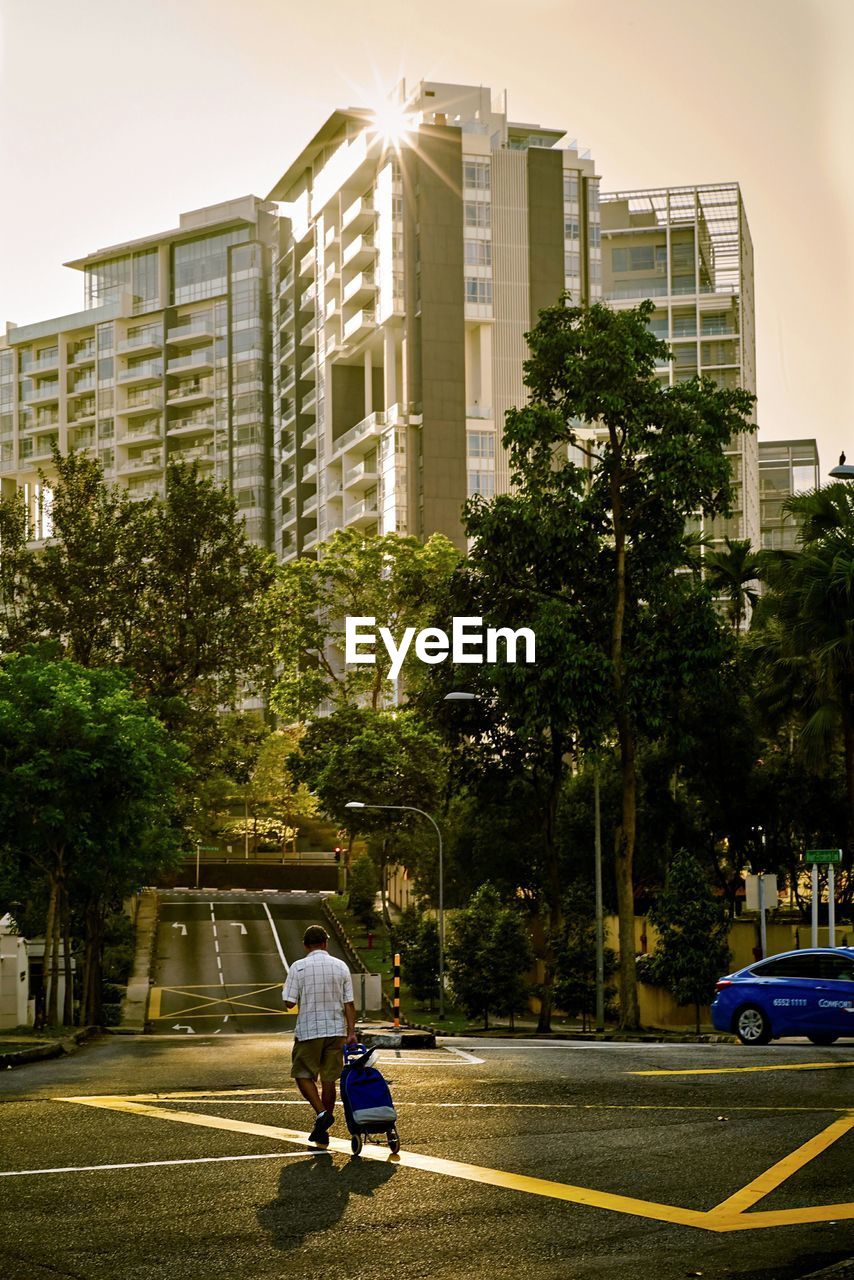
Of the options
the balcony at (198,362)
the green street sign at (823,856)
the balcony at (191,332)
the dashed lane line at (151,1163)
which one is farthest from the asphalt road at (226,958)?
the balcony at (191,332)

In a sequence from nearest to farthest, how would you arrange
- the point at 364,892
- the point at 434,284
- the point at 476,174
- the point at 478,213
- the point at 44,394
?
the point at 364,892 < the point at 434,284 < the point at 476,174 < the point at 478,213 < the point at 44,394

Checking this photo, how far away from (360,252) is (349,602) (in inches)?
1367

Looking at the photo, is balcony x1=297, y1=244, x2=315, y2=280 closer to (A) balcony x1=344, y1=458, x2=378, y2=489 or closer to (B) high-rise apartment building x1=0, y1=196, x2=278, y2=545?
(A) balcony x1=344, y1=458, x2=378, y2=489

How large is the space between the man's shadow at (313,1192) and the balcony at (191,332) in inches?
5282

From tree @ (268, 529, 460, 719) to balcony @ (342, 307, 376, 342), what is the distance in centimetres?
2971

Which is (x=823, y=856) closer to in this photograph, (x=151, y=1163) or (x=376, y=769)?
(x=151, y=1163)

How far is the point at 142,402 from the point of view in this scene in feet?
476

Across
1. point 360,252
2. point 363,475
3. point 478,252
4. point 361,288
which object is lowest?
point 363,475

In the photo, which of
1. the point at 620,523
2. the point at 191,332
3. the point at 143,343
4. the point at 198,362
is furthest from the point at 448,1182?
the point at 143,343

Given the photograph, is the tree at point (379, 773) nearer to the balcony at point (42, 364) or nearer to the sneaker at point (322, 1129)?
the sneaker at point (322, 1129)

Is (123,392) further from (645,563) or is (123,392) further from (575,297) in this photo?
(645,563)

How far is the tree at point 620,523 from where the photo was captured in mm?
36719

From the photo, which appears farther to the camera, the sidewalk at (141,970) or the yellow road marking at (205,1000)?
the yellow road marking at (205,1000)

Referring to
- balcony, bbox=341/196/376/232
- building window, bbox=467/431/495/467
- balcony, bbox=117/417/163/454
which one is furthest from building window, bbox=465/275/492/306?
balcony, bbox=117/417/163/454
